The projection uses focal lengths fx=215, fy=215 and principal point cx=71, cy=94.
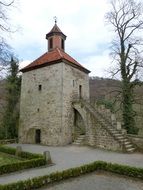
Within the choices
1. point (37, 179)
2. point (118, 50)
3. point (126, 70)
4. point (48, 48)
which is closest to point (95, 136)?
point (126, 70)

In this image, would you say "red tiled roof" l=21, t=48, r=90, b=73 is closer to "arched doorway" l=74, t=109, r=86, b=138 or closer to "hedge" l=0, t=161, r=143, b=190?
"arched doorway" l=74, t=109, r=86, b=138

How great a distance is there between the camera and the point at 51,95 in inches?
802

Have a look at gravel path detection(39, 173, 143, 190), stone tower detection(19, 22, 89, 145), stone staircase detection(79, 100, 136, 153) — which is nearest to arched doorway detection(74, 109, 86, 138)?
stone tower detection(19, 22, 89, 145)

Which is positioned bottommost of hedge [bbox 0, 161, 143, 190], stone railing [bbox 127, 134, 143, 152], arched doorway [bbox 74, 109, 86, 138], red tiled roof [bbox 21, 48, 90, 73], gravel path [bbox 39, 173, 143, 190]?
gravel path [bbox 39, 173, 143, 190]

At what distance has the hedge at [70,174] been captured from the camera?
778cm

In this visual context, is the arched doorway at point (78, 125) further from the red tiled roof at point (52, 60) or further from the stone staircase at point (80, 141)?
the red tiled roof at point (52, 60)

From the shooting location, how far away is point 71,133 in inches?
795

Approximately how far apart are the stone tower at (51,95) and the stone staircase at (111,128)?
211cm

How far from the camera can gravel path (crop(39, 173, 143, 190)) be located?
8305mm

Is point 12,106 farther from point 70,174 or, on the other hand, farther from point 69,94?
point 70,174

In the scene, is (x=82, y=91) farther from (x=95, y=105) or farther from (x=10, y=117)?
(x=10, y=117)

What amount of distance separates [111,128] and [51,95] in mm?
6441

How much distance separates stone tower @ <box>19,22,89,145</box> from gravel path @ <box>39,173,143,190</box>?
31.2 ft

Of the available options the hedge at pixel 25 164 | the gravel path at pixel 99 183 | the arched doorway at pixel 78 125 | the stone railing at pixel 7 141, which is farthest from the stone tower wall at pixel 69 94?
the gravel path at pixel 99 183
